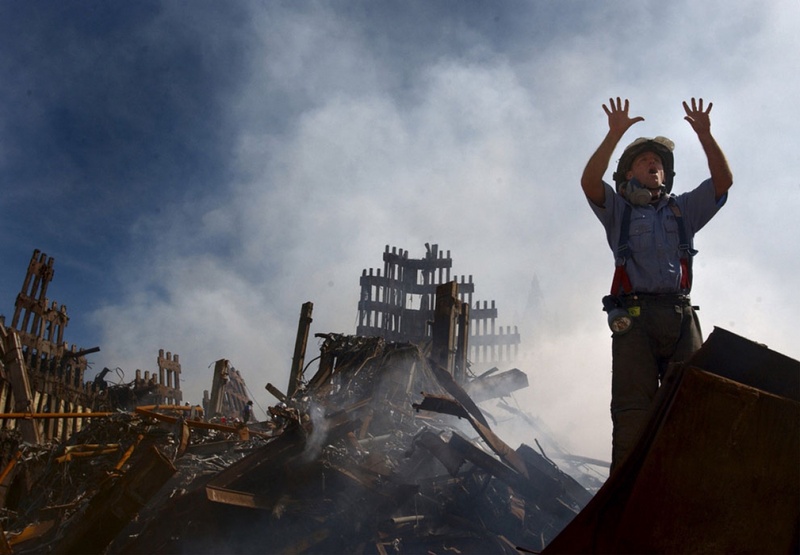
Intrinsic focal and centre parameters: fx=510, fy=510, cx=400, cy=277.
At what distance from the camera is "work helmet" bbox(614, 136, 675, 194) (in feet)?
10.9

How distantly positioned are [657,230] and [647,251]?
167mm

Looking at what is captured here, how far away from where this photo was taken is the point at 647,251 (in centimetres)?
302

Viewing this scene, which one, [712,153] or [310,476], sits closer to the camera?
[712,153]

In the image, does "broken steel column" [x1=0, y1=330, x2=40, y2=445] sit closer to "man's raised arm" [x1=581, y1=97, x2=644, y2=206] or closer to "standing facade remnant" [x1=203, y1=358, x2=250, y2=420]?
"standing facade remnant" [x1=203, y1=358, x2=250, y2=420]

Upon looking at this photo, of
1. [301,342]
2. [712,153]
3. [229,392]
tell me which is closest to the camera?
[712,153]

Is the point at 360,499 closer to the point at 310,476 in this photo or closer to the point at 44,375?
the point at 310,476

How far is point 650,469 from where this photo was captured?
169cm

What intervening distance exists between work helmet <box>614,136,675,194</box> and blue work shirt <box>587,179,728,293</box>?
291mm

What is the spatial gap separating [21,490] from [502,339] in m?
19.2

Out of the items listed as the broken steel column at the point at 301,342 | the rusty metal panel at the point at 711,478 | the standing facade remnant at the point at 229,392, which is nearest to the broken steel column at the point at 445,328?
the broken steel column at the point at 301,342

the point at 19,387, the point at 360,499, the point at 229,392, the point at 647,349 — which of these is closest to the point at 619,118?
the point at 647,349

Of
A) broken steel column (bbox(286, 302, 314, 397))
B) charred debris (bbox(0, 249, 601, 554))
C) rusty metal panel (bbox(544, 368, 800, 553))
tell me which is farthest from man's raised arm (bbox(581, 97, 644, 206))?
broken steel column (bbox(286, 302, 314, 397))

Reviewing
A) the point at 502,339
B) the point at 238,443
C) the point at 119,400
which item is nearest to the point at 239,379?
the point at 119,400

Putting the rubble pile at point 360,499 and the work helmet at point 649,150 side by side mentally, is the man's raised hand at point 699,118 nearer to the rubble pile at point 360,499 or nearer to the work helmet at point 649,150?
the work helmet at point 649,150
